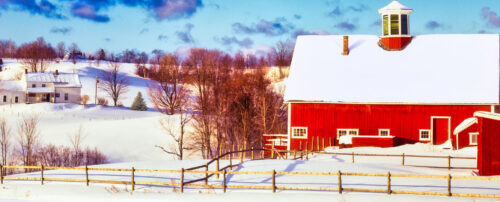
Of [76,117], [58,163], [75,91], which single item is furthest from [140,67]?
[58,163]

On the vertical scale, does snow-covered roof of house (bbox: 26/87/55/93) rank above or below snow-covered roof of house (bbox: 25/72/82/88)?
below

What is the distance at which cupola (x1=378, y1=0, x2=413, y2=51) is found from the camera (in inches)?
1729

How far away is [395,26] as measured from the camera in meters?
44.2

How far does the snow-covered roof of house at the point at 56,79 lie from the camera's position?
93938mm

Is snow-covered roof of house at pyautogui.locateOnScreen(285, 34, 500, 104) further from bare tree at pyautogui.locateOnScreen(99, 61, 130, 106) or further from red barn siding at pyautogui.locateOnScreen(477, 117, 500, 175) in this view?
bare tree at pyautogui.locateOnScreen(99, 61, 130, 106)

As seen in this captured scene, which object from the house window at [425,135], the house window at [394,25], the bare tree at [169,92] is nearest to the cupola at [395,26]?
the house window at [394,25]

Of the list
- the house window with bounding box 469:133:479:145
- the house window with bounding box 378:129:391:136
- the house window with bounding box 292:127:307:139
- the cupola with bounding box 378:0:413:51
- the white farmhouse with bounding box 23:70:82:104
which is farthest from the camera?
the white farmhouse with bounding box 23:70:82:104

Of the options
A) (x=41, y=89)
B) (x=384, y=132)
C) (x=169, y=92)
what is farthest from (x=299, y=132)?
(x=41, y=89)

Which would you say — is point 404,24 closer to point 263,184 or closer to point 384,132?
point 384,132

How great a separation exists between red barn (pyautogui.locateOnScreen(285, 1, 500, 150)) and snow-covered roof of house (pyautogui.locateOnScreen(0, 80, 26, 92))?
200 feet

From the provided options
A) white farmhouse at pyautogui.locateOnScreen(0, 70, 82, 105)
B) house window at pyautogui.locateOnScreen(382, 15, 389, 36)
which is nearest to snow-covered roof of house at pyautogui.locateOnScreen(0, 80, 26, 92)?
white farmhouse at pyautogui.locateOnScreen(0, 70, 82, 105)

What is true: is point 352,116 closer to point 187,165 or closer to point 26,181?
point 187,165

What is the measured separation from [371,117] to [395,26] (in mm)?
7747

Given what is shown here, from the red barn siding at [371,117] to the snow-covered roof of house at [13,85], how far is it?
→ 208 feet
